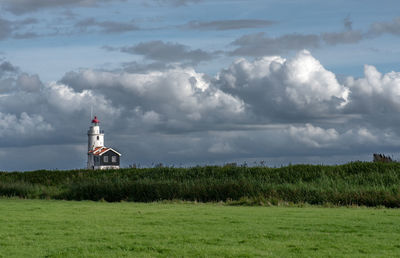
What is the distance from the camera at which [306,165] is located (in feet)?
128

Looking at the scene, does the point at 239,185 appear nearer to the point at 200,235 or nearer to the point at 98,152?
the point at 200,235

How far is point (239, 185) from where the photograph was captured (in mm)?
28125

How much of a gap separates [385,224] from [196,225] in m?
5.18

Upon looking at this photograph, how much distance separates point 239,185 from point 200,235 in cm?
1611

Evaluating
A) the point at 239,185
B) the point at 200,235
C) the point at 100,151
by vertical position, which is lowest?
the point at 200,235

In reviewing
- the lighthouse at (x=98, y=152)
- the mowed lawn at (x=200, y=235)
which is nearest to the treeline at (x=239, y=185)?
the mowed lawn at (x=200, y=235)

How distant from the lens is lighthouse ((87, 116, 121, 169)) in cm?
9094

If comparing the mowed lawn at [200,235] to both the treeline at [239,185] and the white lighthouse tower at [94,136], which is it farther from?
the white lighthouse tower at [94,136]

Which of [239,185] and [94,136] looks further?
[94,136]

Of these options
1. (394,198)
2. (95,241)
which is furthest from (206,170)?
(95,241)

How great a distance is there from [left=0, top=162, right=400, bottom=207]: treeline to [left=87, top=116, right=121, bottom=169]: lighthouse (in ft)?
141

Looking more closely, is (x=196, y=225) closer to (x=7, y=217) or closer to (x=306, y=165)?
(x=7, y=217)

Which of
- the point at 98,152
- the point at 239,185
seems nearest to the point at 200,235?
the point at 239,185

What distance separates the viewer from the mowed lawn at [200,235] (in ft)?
33.4
